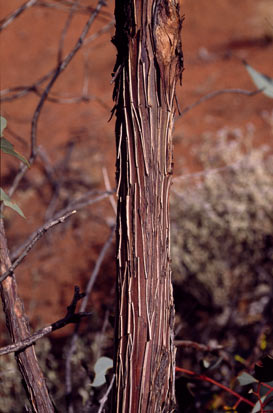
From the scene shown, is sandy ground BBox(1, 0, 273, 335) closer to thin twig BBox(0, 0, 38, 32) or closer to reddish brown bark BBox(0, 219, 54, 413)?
thin twig BBox(0, 0, 38, 32)

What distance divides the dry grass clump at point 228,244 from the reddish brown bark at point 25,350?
1.60m

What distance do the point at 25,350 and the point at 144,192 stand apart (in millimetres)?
334

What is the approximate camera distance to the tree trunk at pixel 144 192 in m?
0.65

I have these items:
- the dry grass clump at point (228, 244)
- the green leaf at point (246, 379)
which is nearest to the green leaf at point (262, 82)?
the green leaf at point (246, 379)

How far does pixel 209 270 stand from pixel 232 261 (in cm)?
14

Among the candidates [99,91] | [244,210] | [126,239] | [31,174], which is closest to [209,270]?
[244,210]

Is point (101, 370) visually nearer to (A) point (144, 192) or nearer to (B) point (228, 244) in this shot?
(A) point (144, 192)

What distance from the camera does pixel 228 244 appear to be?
7.72ft

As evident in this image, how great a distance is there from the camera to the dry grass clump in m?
2.35

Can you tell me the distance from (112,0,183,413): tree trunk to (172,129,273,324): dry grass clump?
5.34ft

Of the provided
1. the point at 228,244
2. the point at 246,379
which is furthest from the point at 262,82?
the point at 228,244

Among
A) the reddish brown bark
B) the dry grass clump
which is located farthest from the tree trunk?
the dry grass clump

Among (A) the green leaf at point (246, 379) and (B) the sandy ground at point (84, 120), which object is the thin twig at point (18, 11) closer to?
(B) the sandy ground at point (84, 120)

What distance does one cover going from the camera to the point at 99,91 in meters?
5.11
